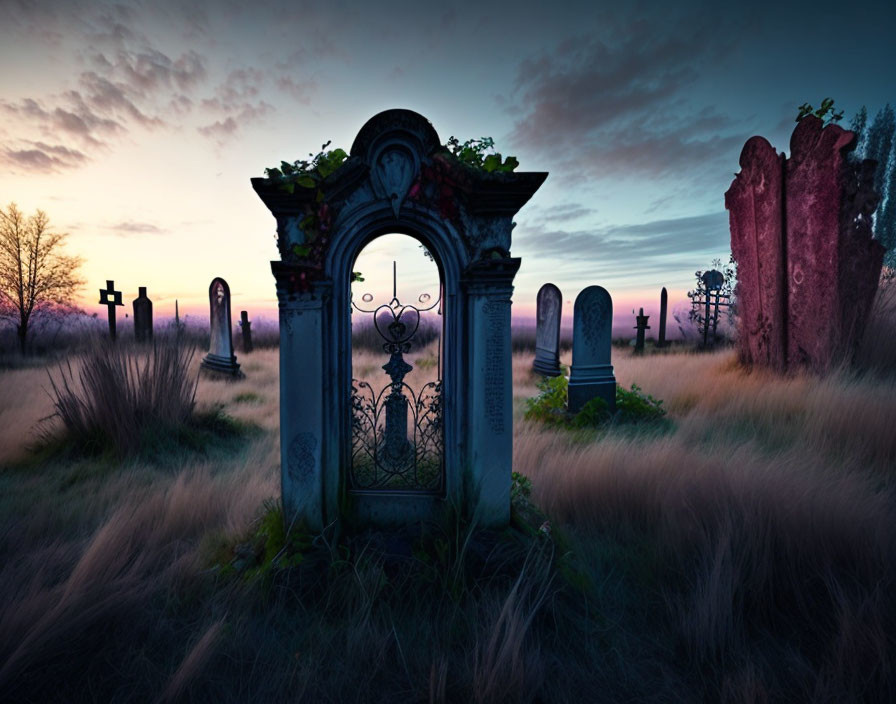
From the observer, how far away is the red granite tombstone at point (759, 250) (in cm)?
725

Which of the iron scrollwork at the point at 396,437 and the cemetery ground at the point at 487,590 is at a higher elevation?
the iron scrollwork at the point at 396,437

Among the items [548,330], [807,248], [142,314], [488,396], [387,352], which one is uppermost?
[807,248]

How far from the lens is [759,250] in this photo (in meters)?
7.70

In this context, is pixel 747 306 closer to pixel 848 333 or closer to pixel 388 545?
pixel 848 333

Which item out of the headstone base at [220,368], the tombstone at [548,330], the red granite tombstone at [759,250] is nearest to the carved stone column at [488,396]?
the red granite tombstone at [759,250]

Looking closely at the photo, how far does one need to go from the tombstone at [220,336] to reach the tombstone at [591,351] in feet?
26.9

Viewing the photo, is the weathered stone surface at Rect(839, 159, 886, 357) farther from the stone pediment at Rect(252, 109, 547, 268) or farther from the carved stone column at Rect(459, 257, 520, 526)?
the carved stone column at Rect(459, 257, 520, 526)

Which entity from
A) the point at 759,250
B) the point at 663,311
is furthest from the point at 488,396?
the point at 663,311

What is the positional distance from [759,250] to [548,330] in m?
4.52

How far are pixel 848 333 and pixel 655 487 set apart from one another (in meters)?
5.61

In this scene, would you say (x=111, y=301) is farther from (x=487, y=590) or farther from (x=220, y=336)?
(x=487, y=590)

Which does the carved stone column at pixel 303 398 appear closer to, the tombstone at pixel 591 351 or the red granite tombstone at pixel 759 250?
the tombstone at pixel 591 351

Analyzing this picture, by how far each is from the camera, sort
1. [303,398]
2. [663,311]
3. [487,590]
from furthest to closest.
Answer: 1. [663,311]
2. [303,398]
3. [487,590]

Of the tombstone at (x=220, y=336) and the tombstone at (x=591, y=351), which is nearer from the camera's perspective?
the tombstone at (x=591, y=351)
